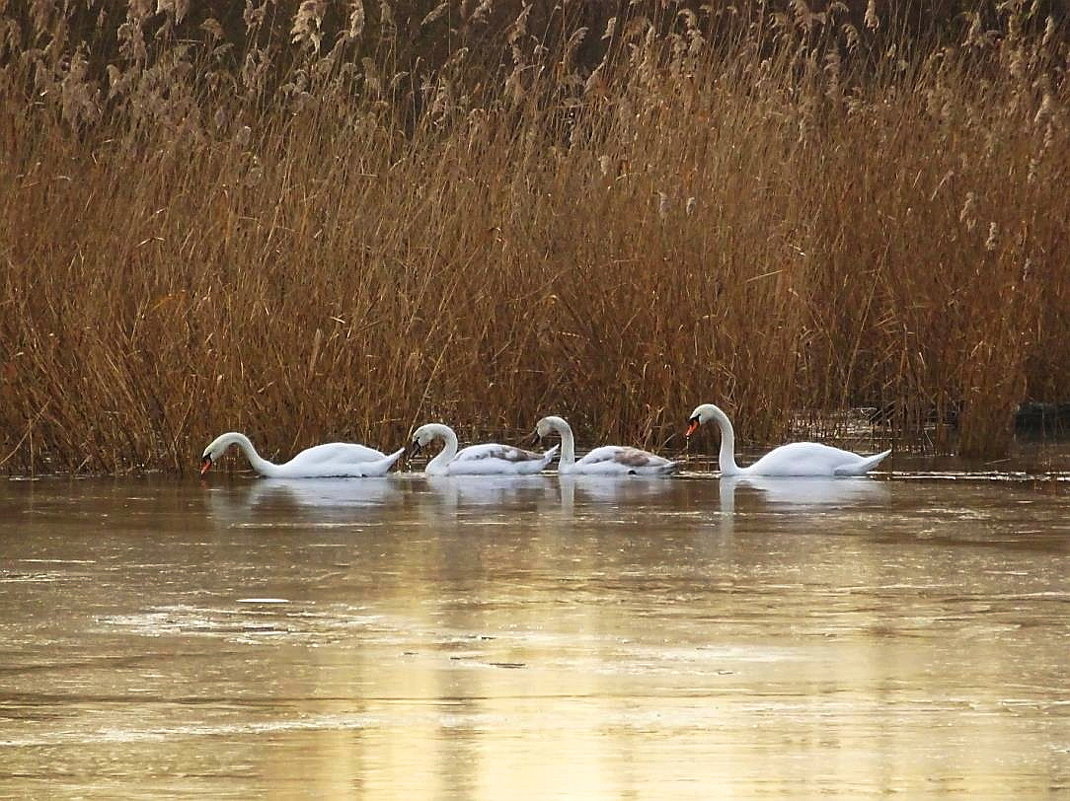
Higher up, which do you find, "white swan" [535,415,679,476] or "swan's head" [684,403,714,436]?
"swan's head" [684,403,714,436]

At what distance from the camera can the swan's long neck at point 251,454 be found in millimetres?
11602

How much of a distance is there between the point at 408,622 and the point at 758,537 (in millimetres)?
2554

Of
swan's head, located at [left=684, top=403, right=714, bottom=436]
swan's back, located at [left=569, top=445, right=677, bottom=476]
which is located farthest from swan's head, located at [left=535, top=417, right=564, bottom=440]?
swan's head, located at [left=684, top=403, right=714, bottom=436]

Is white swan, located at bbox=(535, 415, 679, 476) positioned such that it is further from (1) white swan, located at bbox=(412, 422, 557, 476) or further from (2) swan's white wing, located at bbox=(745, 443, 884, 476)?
(2) swan's white wing, located at bbox=(745, 443, 884, 476)

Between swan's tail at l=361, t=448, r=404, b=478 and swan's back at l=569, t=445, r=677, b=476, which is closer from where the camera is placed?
swan's tail at l=361, t=448, r=404, b=478

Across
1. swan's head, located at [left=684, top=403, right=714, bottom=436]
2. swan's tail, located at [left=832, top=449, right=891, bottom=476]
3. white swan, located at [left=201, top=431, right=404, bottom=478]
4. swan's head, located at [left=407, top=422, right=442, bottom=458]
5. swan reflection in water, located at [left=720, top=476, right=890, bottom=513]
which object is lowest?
swan reflection in water, located at [left=720, top=476, right=890, bottom=513]

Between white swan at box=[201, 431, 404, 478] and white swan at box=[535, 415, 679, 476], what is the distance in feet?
2.95

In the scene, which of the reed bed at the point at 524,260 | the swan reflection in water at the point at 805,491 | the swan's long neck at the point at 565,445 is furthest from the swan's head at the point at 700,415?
the reed bed at the point at 524,260

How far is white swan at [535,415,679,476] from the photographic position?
1187 centimetres

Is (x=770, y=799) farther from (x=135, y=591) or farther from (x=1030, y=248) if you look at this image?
(x=1030, y=248)

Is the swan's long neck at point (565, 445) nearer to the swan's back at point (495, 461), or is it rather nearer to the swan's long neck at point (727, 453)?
the swan's back at point (495, 461)

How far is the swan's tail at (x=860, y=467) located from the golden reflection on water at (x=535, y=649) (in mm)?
1288

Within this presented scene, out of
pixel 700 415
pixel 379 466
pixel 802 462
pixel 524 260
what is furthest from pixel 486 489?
pixel 524 260

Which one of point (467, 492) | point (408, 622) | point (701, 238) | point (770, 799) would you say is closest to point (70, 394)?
point (467, 492)
